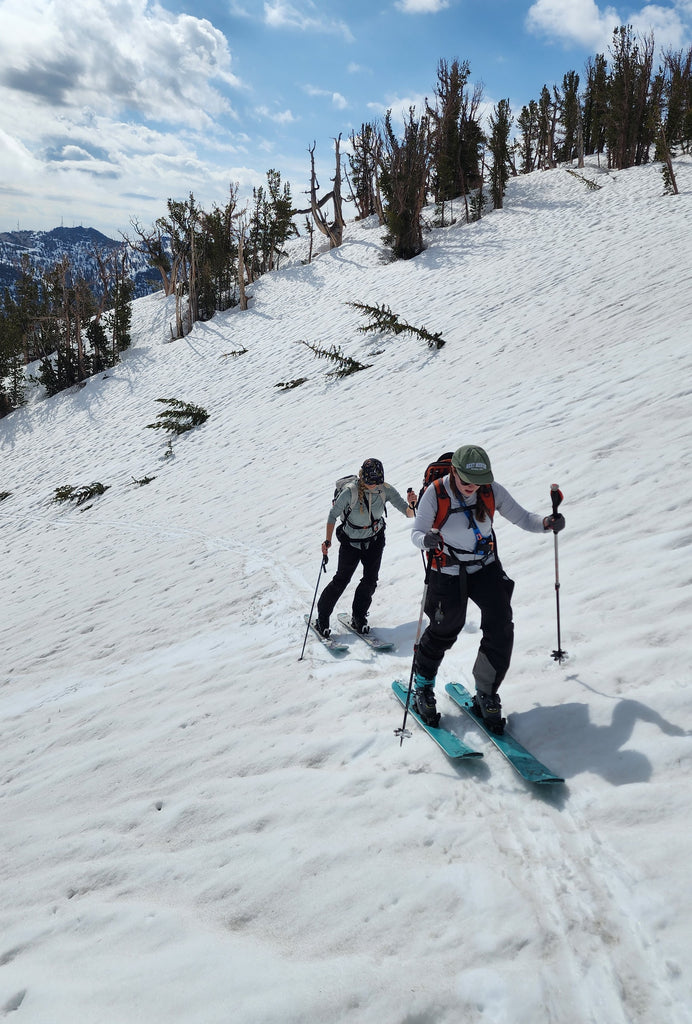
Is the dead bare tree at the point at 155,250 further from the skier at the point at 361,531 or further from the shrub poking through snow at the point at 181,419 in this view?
the skier at the point at 361,531

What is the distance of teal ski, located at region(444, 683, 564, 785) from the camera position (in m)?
3.48

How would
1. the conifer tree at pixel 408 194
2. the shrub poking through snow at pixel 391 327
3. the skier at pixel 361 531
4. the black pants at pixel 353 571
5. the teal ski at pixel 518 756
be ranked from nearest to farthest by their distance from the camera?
1. the teal ski at pixel 518 756
2. the skier at pixel 361 531
3. the black pants at pixel 353 571
4. the shrub poking through snow at pixel 391 327
5. the conifer tree at pixel 408 194

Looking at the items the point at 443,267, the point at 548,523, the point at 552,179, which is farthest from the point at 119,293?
the point at 548,523

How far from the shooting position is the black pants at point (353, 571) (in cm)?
602

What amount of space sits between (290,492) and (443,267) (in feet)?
50.3

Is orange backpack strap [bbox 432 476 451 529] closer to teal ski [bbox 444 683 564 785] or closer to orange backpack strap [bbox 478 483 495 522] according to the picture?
orange backpack strap [bbox 478 483 495 522]

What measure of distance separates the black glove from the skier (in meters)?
1.40

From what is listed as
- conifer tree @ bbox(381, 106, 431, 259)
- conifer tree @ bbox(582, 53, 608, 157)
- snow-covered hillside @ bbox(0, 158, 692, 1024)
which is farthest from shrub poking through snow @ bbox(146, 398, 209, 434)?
conifer tree @ bbox(582, 53, 608, 157)

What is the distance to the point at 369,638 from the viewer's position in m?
6.01

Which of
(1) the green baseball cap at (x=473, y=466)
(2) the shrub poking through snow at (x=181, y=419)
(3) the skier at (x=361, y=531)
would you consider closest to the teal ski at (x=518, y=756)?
(1) the green baseball cap at (x=473, y=466)

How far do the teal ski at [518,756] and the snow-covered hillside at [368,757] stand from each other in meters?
0.11

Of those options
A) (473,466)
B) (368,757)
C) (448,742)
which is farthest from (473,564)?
(368,757)

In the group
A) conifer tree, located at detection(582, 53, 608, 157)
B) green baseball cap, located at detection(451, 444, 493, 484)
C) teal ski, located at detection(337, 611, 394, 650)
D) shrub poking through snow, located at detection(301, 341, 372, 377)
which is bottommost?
teal ski, located at detection(337, 611, 394, 650)

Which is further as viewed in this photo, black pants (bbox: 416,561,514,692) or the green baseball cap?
black pants (bbox: 416,561,514,692)
